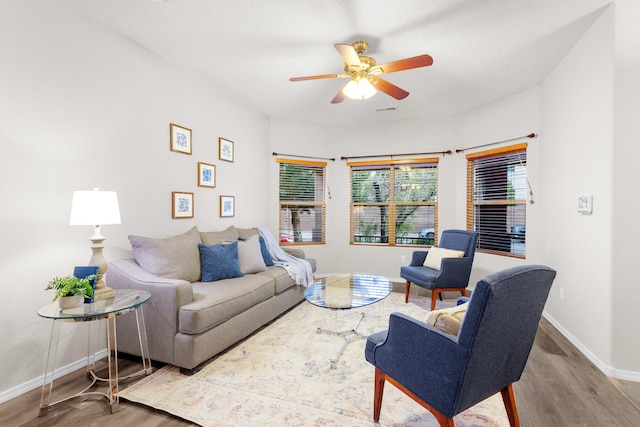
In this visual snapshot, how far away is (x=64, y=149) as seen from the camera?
2.31m

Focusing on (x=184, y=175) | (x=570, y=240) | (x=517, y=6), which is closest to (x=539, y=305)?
(x=570, y=240)

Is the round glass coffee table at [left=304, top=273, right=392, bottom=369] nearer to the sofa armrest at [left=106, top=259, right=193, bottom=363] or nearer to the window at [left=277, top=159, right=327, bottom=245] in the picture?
the sofa armrest at [left=106, top=259, right=193, bottom=363]

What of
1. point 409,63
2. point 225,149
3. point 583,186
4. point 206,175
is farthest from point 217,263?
point 583,186

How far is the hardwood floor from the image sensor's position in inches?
70.9

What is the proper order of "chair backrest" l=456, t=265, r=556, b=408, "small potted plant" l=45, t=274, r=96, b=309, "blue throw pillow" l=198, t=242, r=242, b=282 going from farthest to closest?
"blue throw pillow" l=198, t=242, r=242, b=282, "small potted plant" l=45, t=274, r=96, b=309, "chair backrest" l=456, t=265, r=556, b=408

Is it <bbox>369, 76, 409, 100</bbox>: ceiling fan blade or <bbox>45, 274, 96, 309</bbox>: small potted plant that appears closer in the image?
<bbox>45, 274, 96, 309</bbox>: small potted plant

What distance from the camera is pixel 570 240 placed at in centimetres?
295

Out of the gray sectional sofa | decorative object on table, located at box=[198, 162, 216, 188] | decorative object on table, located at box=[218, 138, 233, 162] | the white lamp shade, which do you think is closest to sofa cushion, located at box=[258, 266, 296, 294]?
the gray sectional sofa

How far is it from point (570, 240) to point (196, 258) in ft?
11.6

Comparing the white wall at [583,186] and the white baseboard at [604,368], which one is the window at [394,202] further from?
the white baseboard at [604,368]

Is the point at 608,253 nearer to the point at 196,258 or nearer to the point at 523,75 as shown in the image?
the point at 523,75

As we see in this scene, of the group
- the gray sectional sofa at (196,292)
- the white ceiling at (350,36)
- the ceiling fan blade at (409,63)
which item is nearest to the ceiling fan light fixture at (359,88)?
the ceiling fan blade at (409,63)

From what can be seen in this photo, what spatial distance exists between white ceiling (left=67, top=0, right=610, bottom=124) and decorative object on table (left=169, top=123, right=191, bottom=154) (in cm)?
66

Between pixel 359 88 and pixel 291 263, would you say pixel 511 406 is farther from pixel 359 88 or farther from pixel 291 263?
pixel 291 263
